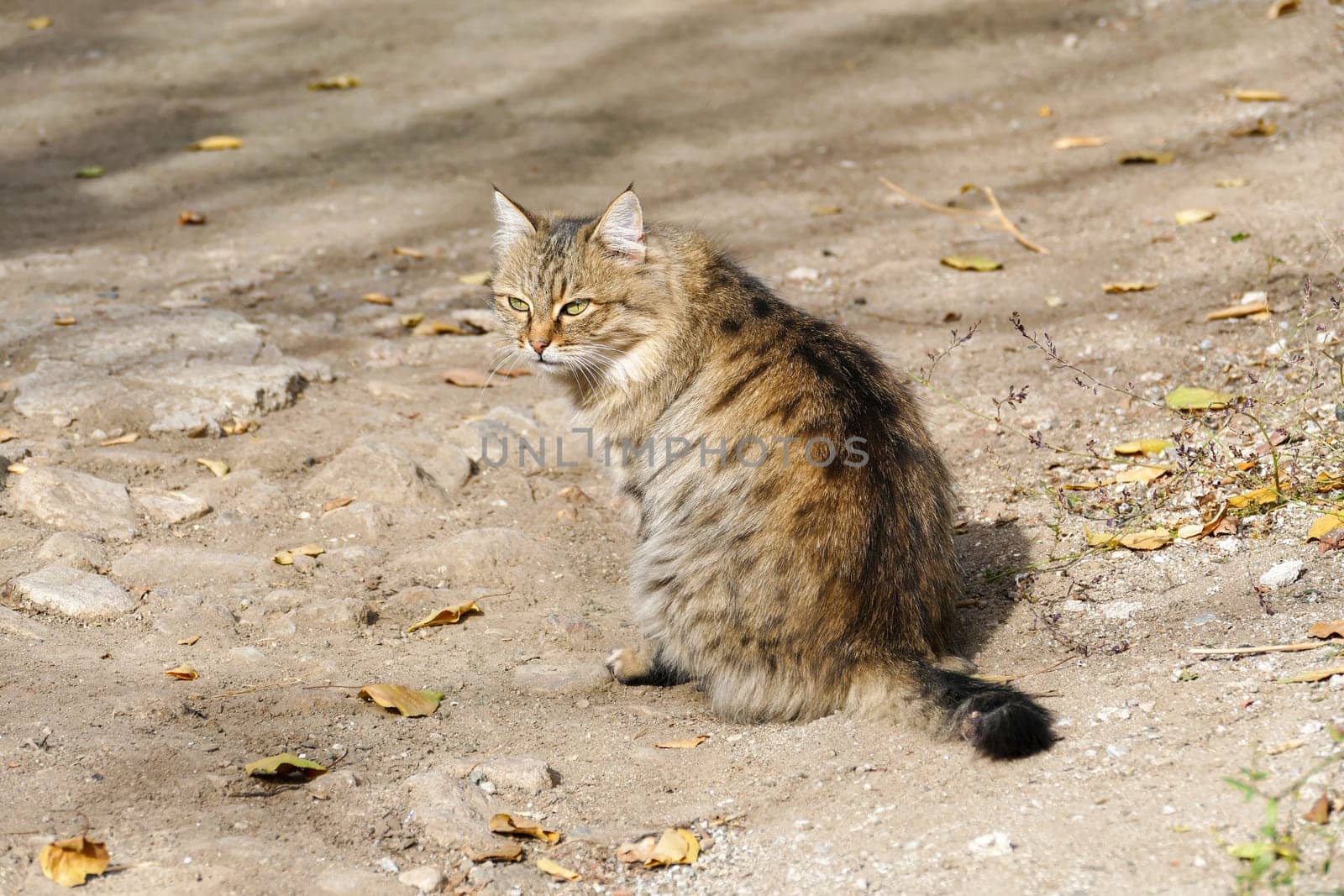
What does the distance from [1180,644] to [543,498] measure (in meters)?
2.54

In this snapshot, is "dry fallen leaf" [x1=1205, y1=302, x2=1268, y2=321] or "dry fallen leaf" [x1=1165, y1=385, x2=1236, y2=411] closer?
"dry fallen leaf" [x1=1165, y1=385, x2=1236, y2=411]

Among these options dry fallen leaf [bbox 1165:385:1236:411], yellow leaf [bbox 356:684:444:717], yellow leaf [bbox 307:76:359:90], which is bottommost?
yellow leaf [bbox 356:684:444:717]

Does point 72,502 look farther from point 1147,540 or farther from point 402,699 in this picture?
point 1147,540

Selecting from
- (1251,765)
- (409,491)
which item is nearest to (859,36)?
(409,491)

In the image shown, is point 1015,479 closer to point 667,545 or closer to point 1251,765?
point 667,545

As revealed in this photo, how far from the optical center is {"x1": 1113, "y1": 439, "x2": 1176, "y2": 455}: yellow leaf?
4.48 meters

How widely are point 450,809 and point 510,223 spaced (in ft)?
7.12

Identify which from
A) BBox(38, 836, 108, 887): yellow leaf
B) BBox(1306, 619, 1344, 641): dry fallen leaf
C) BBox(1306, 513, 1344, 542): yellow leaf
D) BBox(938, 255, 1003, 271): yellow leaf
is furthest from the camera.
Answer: BBox(938, 255, 1003, 271): yellow leaf

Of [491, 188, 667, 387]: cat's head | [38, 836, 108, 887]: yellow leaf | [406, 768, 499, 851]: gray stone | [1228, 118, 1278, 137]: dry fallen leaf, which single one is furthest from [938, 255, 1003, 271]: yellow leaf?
[38, 836, 108, 887]: yellow leaf

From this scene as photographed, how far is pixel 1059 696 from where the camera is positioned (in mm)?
3168

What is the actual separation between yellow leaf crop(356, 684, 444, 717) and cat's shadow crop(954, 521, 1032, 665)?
1557mm

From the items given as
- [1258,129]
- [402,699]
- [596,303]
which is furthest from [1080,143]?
[402,699]

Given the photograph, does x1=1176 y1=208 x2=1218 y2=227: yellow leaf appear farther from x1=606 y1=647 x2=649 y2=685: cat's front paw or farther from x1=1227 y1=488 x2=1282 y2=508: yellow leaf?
x1=606 y1=647 x2=649 y2=685: cat's front paw

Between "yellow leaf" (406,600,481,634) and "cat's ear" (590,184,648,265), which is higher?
"cat's ear" (590,184,648,265)
